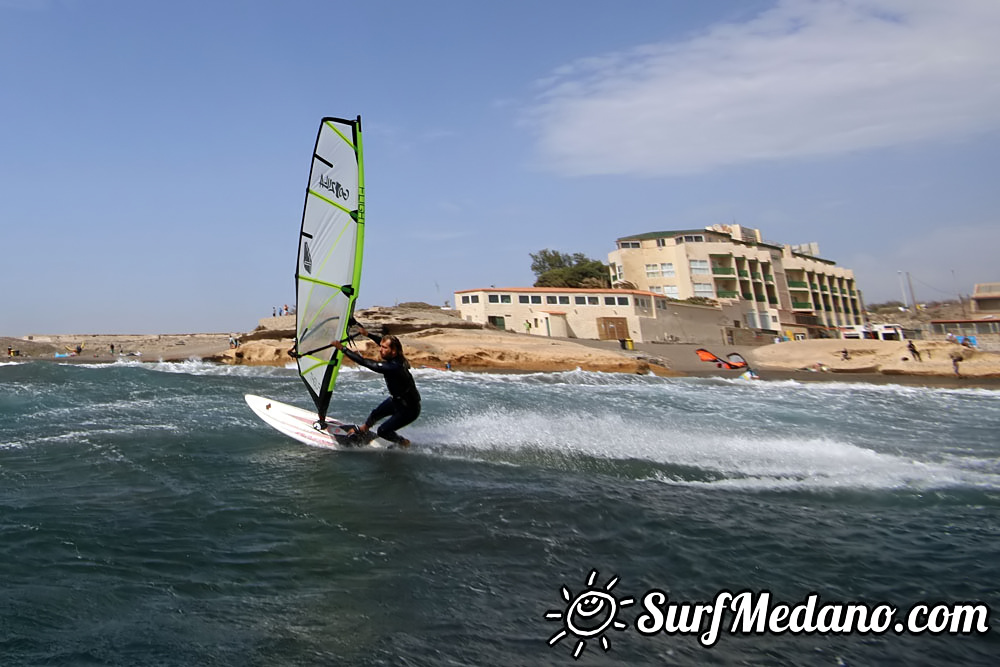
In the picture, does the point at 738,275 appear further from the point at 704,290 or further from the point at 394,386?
the point at 394,386

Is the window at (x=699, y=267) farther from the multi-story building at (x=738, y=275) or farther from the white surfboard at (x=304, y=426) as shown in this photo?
the white surfboard at (x=304, y=426)

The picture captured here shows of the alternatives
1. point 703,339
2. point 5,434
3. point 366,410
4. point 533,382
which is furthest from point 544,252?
point 5,434

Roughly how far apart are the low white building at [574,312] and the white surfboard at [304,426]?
35784 mm

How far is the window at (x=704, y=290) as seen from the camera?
62.0m

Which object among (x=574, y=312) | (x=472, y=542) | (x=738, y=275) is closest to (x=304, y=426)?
(x=472, y=542)

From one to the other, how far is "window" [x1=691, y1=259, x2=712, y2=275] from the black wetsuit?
56071 millimetres

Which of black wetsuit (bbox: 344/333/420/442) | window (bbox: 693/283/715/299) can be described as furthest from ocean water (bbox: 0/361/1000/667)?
window (bbox: 693/283/715/299)

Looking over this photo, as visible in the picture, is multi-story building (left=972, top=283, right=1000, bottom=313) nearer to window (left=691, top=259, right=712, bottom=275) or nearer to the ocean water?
window (left=691, top=259, right=712, bottom=275)

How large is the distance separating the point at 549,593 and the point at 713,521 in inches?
97.0

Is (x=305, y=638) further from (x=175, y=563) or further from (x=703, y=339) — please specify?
(x=703, y=339)

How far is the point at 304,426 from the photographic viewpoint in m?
11.2

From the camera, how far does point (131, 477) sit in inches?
331

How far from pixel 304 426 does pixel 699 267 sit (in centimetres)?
5651

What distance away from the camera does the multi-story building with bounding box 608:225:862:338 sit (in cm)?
6272
